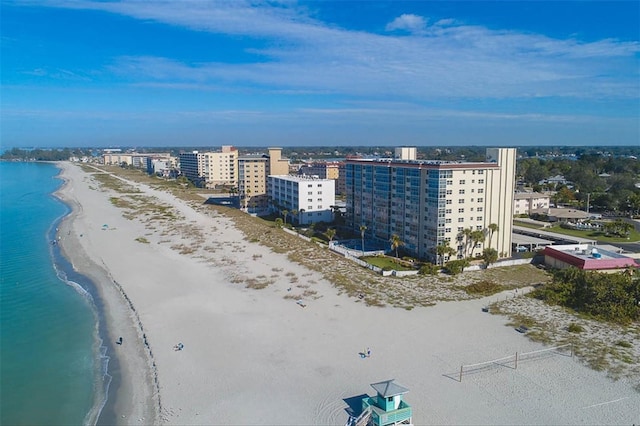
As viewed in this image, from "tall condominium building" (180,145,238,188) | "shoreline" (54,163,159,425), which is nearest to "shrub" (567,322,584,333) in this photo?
"shoreline" (54,163,159,425)

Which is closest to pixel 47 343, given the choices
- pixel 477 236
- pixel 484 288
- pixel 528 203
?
pixel 484 288

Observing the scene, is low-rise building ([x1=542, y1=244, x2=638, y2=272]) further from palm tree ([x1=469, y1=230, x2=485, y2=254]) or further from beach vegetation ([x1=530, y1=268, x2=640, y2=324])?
palm tree ([x1=469, y1=230, x2=485, y2=254])

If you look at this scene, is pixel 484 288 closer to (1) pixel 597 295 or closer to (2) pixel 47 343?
(1) pixel 597 295

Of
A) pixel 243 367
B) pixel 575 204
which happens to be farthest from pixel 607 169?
pixel 243 367

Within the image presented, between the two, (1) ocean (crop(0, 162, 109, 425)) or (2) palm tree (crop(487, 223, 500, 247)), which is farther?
(2) palm tree (crop(487, 223, 500, 247))

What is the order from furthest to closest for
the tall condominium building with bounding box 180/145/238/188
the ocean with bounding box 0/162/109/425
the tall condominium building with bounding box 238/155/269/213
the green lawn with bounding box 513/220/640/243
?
the tall condominium building with bounding box 180/145/238/188 → the tall condominium building with bounding box 238/155/269/213 → the green lawn with bounding box 513/220/640/243 → the ocean with bounding box 0/162/109/425

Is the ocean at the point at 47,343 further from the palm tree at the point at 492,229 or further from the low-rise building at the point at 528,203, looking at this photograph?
the low-rise building at the point at 528,203
